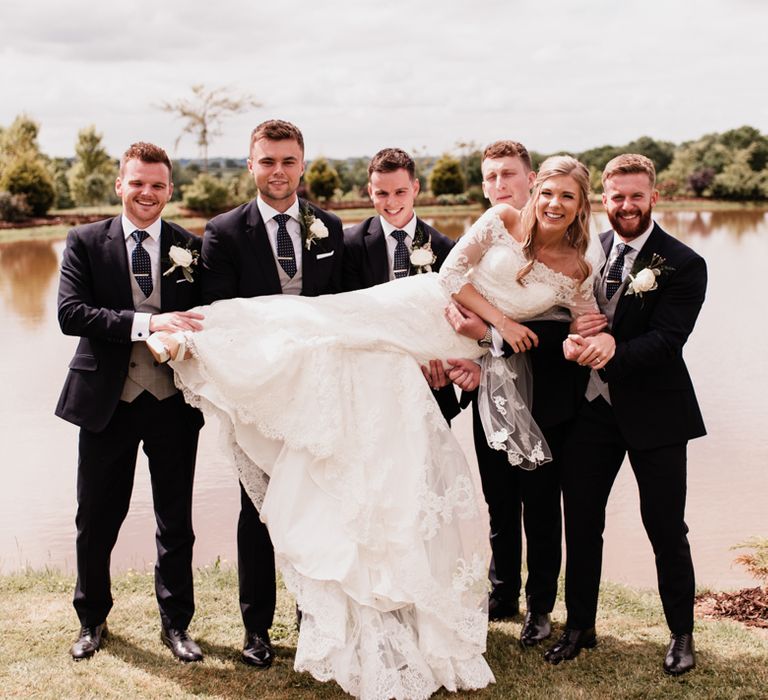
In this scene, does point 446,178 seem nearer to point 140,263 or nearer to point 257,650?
point 140,263

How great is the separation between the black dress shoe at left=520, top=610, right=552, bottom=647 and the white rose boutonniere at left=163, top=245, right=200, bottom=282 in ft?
7.94

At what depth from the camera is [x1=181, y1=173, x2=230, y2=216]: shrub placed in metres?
35.2

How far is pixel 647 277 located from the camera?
376 centimetres

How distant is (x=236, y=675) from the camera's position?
3.95m

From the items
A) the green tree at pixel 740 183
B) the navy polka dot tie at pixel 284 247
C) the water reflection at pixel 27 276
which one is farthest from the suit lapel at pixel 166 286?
the green tree at pixel 740 183

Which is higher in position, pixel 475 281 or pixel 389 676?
pixel 475 281

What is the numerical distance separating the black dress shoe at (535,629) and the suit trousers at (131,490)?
1.70m

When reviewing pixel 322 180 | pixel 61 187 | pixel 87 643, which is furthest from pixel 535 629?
pixel 61 187

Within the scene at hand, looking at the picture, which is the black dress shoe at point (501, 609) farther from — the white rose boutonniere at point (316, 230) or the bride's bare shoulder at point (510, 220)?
the white rose boutonniere at point (316, 230)

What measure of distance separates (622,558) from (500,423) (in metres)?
2.76

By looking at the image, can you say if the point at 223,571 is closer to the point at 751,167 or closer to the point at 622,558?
the point at 622,558

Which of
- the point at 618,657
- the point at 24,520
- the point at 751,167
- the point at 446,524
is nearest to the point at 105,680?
the point at 446,524

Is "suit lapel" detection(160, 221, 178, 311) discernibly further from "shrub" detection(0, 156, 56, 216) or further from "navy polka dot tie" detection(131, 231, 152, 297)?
"shrub" detection(0, 156, 56, 216)

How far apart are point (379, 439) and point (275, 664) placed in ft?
4.14
